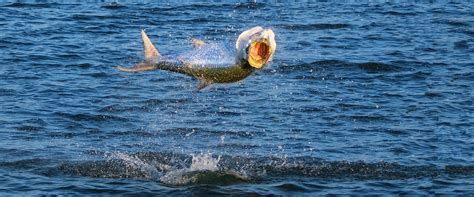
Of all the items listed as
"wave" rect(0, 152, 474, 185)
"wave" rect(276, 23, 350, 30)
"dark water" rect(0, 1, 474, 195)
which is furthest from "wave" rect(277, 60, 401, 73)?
"wave" rect(0, 152, 474, 185)

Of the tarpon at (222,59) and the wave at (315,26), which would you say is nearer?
the tarpon at (222,59)

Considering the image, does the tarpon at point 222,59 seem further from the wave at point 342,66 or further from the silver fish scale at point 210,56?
the wave at point 342,66

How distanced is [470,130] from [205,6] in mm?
11916

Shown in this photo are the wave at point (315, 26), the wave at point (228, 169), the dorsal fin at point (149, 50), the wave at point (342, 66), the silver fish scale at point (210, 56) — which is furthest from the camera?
the wave at point (315, 26)

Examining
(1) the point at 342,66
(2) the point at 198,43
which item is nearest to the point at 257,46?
(2) the point at 198,43

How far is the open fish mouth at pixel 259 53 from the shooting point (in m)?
8.34

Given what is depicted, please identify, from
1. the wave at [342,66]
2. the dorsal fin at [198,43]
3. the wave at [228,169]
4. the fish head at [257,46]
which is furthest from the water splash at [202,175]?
the wave at [342,66]

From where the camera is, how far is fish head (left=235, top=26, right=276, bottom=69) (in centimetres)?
830

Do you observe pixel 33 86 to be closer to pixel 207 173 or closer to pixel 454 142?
pixel 207 173

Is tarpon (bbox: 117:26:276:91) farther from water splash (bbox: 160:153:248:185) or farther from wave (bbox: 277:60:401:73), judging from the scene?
wave (bbox: 277:60:401:73)

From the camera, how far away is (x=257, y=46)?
27.5ft

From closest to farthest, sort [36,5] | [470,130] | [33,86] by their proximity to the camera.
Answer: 1. [470,130]
2. [33,86]
3. [36,5]

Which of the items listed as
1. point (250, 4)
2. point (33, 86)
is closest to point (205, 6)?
point (250, 4)

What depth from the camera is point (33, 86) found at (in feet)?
56.7
